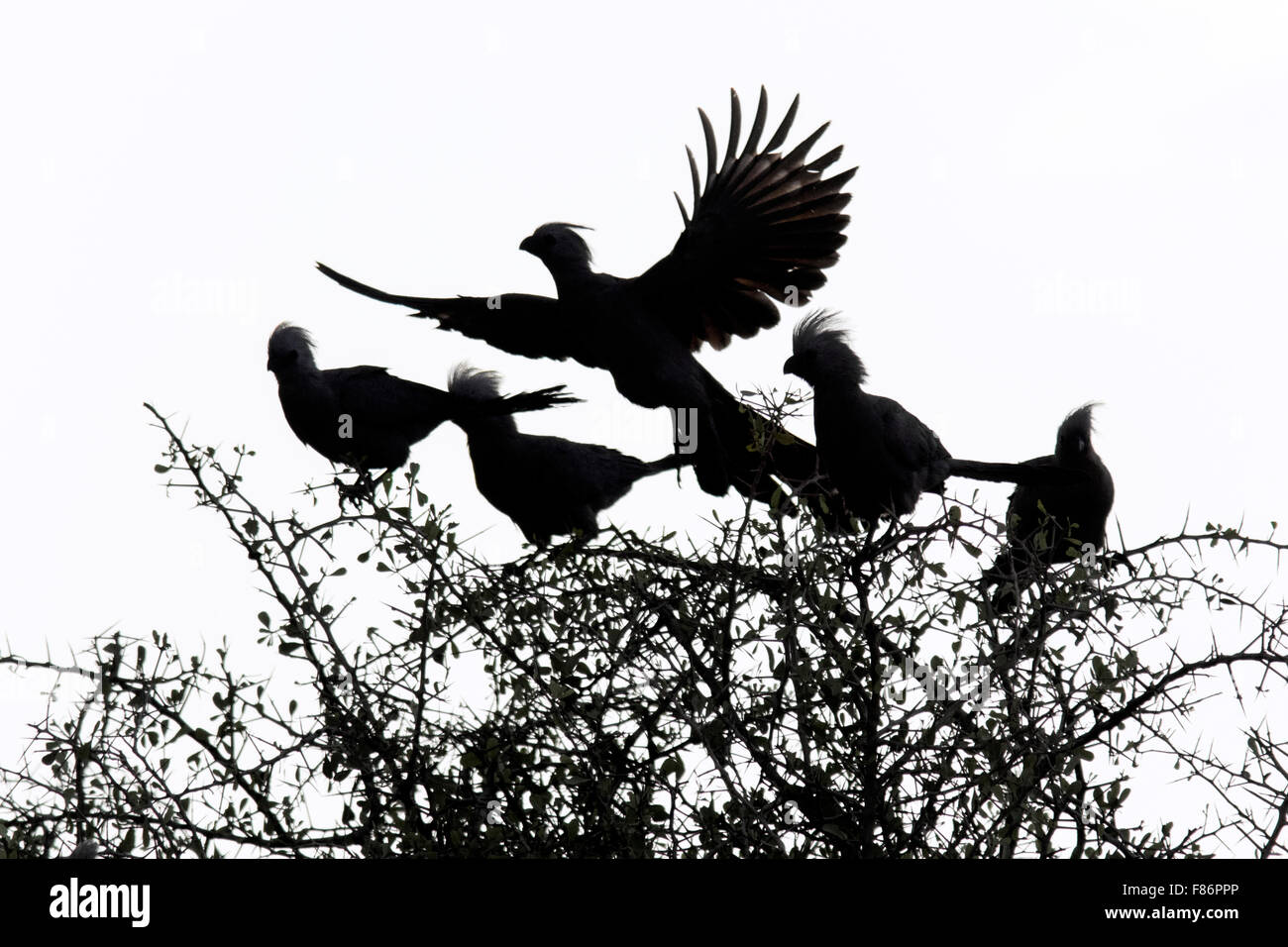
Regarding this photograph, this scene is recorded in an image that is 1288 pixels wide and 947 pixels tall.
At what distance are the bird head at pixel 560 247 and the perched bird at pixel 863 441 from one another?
1147mm

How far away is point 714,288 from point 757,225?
15.9 inches

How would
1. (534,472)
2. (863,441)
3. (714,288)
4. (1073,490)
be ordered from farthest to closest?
(1073,490) → (534,472) → (714,288) → (863,441)

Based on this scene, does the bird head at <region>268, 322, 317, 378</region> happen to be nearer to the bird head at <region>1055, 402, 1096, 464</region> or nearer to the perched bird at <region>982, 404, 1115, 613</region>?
the perched bird at <region>982, 404, 1115, 613</region>

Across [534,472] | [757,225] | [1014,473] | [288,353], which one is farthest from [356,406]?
[1014,473]

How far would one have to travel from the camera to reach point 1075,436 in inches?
271

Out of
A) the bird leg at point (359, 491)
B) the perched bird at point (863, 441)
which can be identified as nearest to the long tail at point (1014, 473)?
the perched bird at point (863, 441)

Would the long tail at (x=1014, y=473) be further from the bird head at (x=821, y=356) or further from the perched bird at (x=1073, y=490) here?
the bird head at (x=821, y=356)

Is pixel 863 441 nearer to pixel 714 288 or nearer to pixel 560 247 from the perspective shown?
pixel 714 288

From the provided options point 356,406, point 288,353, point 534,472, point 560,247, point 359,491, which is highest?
point 560,247

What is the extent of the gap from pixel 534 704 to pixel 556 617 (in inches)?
12.6

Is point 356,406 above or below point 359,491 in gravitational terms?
above

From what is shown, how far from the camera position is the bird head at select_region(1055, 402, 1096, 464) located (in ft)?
22.5
